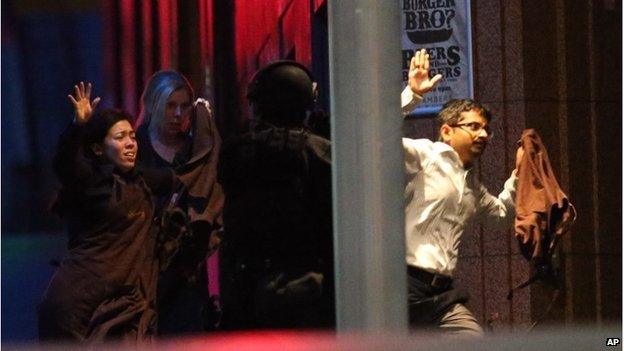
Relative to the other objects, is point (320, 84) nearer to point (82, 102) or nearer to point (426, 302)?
point (82, 102)

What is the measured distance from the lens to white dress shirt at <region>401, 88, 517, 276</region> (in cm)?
642

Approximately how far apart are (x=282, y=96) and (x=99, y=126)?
107 cm

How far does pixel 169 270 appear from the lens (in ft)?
23.8

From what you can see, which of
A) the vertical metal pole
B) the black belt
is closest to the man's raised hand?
the black belt

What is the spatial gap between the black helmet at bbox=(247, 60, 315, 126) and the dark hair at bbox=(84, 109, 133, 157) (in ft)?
3.02

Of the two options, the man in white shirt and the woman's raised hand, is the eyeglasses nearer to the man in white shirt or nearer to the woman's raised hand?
→ the man in white shirt

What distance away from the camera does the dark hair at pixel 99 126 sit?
272 inches

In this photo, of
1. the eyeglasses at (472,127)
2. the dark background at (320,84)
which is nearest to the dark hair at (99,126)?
the dark background at (320,84)

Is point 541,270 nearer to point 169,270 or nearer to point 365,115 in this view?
point 169,270

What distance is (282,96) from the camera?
20.4ft

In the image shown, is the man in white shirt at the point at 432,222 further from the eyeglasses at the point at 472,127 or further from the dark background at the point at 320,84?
the dark background at the point at 320,84

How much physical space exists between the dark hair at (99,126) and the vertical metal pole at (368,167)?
3065mm

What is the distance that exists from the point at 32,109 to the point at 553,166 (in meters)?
3.21

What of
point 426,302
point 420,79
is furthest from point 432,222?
point 420,79
